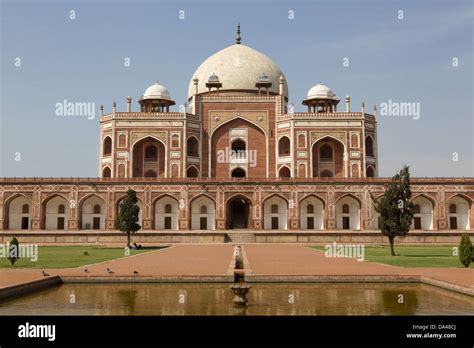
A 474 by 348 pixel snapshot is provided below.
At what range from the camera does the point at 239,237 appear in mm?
31031

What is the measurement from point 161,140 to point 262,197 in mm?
9989

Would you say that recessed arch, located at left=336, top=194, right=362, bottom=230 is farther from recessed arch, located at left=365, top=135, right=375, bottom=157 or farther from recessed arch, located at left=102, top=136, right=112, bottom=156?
recessed arch, located at left=102, top=136, right=112, bottom=156

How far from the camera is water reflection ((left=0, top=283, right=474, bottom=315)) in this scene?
8719 millimetres

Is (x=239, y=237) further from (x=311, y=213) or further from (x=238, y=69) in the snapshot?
(x=238, y=69)

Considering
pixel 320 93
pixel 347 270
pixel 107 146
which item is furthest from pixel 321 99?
pixel 347 270

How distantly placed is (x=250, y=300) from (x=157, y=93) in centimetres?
3425

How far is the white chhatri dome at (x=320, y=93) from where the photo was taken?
4166cm

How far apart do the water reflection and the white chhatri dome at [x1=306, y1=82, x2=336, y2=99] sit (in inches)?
1224

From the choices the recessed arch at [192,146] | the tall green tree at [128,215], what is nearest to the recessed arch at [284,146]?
the recessed arch at [192,146]

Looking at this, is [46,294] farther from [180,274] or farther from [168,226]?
[168,226]

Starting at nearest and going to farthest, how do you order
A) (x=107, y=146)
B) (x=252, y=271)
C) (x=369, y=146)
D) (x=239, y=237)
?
(x=252, y=271)
(x=239, y=237)
(x=369, y=146)
(x=107, y=146)

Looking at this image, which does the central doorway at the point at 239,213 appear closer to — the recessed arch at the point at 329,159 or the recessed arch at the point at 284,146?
the recessed arch at the point at 284,146

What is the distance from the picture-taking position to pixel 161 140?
39156 mm
